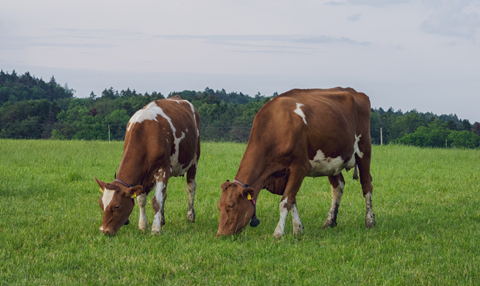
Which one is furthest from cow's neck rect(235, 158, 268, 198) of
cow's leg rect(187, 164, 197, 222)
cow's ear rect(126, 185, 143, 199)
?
cow's leg rect(187, 164, 197, 222)

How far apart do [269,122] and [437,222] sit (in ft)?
11.9

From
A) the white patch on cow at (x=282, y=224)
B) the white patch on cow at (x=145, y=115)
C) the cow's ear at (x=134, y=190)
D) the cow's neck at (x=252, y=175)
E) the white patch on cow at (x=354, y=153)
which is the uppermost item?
the white patch on cow at (x=145, y=115)

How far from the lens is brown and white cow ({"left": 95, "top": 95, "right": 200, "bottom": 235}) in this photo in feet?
20.9

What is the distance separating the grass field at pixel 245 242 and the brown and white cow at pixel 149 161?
35 centimetres

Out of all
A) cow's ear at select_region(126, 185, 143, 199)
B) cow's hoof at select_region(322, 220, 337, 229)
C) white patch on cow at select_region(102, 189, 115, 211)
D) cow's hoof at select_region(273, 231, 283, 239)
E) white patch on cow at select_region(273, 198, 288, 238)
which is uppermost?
cow's ear at select_region(126, 185, 143, 199)

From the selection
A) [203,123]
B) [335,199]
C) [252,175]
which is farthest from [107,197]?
[203,123]

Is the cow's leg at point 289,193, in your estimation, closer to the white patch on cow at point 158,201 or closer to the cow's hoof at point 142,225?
the white patch on cow at point 158,201

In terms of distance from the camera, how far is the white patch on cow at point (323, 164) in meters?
6.97

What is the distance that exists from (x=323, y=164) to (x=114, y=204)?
320 cm

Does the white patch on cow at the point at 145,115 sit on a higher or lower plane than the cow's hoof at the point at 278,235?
higher

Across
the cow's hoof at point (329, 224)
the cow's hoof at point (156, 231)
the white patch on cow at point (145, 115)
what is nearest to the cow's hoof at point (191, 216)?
the cow's hoof at point (156, 231)

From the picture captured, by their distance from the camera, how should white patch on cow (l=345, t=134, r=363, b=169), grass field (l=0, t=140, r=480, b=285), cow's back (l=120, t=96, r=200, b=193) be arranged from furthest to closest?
white patch on cow (l=345, t=134, r=363, b=169) → cow's back (l=120, t=96, r=200, b=193) → grass field (l=0, t=140, r=480, b=285)

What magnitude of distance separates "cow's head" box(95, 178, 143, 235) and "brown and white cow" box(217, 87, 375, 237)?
Answer: 52.6 inches

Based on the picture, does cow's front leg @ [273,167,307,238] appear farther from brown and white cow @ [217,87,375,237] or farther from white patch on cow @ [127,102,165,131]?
white patch on cow @ [127,102,165,131]
